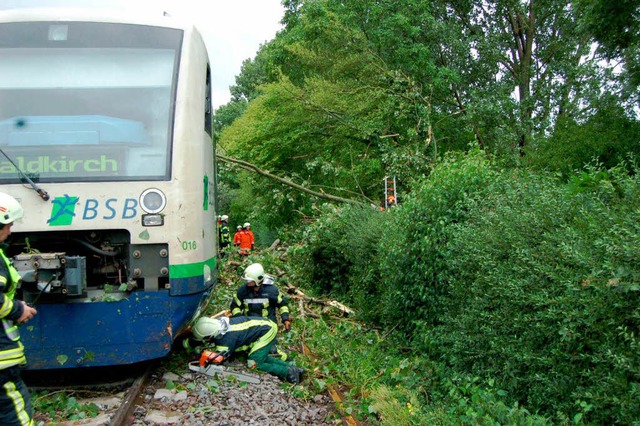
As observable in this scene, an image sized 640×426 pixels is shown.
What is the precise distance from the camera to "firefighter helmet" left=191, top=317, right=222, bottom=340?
748 cm

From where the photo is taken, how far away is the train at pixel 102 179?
19.6 ft

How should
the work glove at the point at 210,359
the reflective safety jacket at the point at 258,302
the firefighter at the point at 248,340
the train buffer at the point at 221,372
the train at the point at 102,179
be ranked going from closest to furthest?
the train at the point at 102,179
the train buffer at the point at 221,372
the work glove at the point at 210,359
the firefighter at the point at 248,340
the reflective safety jacket at the point at 258,302

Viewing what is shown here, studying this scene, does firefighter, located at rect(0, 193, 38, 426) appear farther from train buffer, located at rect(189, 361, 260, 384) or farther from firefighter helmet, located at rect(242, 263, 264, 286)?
firefighter helmet, located at rect(242, 263, 264, 286)

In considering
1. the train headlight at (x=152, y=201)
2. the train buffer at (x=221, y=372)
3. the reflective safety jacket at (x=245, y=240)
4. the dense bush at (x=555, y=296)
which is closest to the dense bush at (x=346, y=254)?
the train buffer at (x=221, y=372)

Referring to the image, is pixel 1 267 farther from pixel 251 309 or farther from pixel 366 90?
pixel 366 90

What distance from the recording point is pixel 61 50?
6.57 meters

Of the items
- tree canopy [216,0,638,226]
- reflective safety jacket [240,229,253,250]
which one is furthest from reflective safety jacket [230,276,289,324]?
reflective safety jacket [240,229,253,250]

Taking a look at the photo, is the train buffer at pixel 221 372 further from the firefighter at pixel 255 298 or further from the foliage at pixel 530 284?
the foliage at pixel 530 284

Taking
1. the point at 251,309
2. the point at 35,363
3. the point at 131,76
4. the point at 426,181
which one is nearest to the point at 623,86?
the point at 426,181

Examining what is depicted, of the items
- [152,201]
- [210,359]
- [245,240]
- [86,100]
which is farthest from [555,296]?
[245,240]

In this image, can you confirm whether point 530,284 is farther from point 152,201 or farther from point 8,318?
point 8,318

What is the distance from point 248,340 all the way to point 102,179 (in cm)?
271

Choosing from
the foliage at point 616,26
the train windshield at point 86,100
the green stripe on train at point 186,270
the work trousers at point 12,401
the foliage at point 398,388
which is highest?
the foliage at point 616,26

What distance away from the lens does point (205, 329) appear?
7488mm
